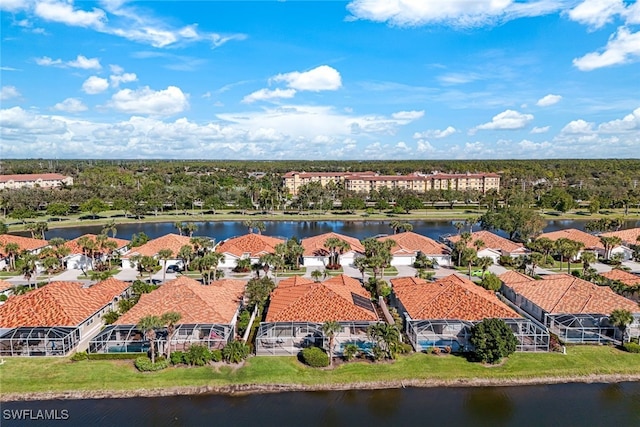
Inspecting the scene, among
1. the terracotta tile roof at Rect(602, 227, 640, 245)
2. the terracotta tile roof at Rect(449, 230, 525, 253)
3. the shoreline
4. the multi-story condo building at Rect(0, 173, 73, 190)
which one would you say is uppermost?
the multi-story condo building at Rect(0, 173, 73, 190)

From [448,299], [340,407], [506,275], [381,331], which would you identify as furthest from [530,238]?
[340,407]

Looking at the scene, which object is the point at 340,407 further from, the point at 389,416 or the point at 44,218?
the point at 44,218

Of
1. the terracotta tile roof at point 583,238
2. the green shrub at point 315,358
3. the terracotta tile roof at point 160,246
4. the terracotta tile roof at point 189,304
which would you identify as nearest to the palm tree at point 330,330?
the green shrub at point 315,358

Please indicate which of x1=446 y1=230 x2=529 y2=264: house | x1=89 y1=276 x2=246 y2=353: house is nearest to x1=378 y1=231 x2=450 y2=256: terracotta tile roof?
x1=446 y1=230 x2=529 y2=264: house

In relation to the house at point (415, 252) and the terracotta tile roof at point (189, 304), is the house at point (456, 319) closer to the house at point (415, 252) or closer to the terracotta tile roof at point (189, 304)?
the terracotta tile roof at point (189, 304)

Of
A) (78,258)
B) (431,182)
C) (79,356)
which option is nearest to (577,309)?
(79,356)

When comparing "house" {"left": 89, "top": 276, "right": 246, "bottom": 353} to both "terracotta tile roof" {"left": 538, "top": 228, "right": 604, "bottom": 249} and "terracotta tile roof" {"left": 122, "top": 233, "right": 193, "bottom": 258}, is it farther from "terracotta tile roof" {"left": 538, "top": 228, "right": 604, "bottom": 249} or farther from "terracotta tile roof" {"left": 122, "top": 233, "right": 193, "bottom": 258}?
"terracotta tile roof" {"left": 538, "top": 228, "right": 604, "bottom": 249}
